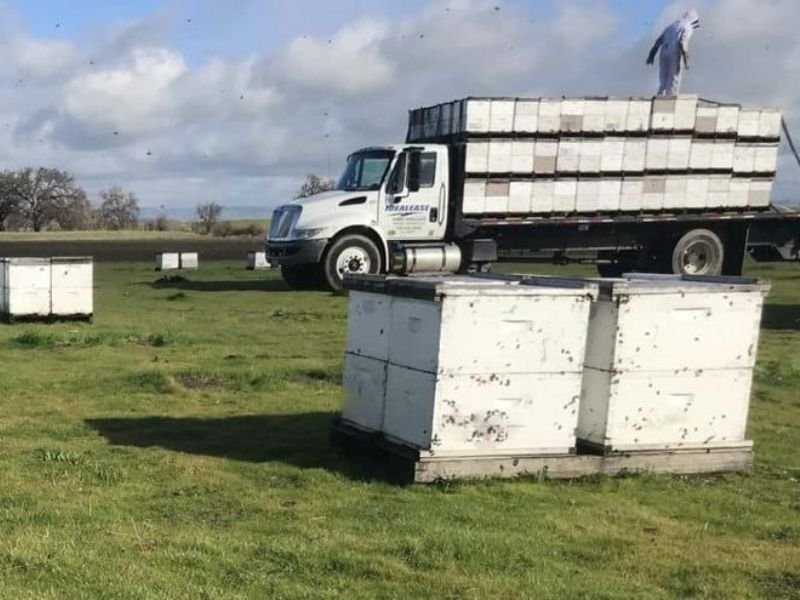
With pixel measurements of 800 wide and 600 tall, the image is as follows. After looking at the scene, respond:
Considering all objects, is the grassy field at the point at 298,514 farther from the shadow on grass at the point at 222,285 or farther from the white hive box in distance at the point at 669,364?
the shadow on grass at the point at 222,285

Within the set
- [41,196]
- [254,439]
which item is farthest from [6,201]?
[254,439]

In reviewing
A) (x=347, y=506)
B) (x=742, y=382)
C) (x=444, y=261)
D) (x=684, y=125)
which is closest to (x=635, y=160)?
(x=684, y=125)

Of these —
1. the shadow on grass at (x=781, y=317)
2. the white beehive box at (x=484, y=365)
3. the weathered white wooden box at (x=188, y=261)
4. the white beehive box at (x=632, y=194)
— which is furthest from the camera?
the weathered white wooden box at (x=188, y=261)

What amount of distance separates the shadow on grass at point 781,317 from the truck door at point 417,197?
717cm

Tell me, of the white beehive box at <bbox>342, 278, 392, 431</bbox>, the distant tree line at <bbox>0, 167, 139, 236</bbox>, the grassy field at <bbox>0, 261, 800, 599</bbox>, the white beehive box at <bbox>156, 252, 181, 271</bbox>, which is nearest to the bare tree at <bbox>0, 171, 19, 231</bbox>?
the distant tree line at <bbox>0, 167, 139, 236</bbox>

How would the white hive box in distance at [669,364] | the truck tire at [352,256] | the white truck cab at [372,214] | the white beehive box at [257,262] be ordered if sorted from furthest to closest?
1. the white beehive box at [257,262]
2. the truck tire at [352,256]
3. the white truck cab at [372,214]
4. the white hive box in distance at [669,364]

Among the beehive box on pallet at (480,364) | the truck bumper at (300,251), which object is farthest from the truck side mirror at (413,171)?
the beehive box on pallet at (480,364)

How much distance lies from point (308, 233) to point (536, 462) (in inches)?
574

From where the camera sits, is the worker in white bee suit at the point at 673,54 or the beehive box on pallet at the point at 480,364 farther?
the worker in white bee suit at the point at 673,54

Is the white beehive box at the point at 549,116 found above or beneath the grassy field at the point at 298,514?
above

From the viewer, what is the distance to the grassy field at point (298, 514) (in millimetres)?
4426

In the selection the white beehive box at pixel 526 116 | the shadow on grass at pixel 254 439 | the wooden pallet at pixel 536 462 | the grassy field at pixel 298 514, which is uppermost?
the white beehive box at pixel 526 116

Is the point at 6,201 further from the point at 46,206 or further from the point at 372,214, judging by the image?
the point at 372,214

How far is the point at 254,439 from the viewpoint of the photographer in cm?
784
